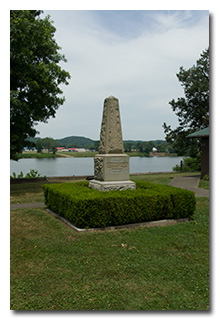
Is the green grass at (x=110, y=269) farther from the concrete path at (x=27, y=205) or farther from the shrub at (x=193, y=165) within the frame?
the shrub at (x=193, y=165)

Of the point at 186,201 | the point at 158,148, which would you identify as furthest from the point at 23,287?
the point at 158,148

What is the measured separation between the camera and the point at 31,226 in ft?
22.5

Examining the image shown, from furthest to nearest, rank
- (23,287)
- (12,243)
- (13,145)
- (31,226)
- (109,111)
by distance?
(13,145) → (109,111) → (31,226) → (12,243) → (23,287)

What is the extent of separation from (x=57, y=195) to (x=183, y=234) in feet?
12.9

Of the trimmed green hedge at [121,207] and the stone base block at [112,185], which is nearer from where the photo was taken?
the trimmed green hedge at [121,207]

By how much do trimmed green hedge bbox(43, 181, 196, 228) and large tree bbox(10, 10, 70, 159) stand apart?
22.8ft

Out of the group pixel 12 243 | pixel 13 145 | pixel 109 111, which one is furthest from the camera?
pixel 13 145

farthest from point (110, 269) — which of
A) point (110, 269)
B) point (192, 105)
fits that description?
point (192, 105)

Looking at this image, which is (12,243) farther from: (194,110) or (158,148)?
(158,148)

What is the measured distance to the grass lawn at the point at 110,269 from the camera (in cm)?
332

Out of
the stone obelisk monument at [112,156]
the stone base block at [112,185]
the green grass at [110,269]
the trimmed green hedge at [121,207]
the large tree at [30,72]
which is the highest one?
the large tree at [30,72]

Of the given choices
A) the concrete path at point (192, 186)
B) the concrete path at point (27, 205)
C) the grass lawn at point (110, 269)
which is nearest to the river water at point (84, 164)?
the concrete path at point (192, 186)

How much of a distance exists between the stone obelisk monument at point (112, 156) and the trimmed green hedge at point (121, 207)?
885mm

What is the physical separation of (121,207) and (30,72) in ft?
31.2
